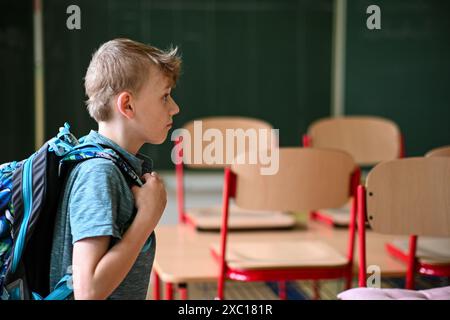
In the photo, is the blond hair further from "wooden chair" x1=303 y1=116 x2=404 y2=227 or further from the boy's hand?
"wooden chair" x1=303 y1=116 x2=404 y2=227

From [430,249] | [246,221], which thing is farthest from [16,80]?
[430,249]

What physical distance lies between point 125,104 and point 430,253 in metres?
1.49

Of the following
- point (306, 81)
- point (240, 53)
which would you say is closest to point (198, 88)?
point (240, 53)

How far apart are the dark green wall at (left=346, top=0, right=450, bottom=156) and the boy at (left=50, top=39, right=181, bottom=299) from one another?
4044mm

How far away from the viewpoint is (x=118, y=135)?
1359 millimetres

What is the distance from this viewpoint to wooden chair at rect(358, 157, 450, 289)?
2033 millimetres

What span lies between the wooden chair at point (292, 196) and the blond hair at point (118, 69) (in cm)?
107

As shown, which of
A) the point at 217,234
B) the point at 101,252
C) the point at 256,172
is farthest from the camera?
the point at 217,234

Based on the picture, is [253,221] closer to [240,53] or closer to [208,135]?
[208,135]

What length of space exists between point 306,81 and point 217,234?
2.70 meters

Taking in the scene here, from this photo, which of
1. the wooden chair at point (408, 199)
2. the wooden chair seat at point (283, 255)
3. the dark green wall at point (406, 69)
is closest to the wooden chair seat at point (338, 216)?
the wooden chair seat at point (283, 255)

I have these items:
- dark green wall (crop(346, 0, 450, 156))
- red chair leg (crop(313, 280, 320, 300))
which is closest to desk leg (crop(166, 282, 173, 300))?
red chair leg (crop(313, 280, 320, 300))

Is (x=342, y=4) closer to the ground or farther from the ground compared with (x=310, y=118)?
farther from the ground
